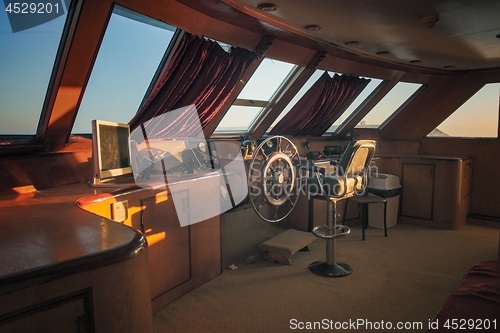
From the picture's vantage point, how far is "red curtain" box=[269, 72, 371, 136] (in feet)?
13.0

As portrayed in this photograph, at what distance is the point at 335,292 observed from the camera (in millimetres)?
2551

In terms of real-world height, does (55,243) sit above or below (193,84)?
below

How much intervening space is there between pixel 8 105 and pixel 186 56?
47.0 inches

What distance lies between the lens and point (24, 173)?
80.7 inches

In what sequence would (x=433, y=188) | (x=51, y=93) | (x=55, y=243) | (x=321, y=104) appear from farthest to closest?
(x=433, y=188)
(x=321, y=104)
(x=51, y=93)
(x=55, y=243)

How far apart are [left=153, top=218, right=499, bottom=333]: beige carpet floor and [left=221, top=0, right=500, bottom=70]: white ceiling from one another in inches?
76.6

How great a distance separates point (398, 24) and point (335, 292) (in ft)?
6.67

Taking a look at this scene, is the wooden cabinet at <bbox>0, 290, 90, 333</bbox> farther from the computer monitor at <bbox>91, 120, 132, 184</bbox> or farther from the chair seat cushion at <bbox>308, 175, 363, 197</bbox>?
the chair seat cushion at <bbox>308, 175, 363, 197</bbox>

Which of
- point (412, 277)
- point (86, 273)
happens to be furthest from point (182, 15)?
point (412, 277)

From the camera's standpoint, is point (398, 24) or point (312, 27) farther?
point (312, 27)

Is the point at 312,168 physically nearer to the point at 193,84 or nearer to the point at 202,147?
the point at 202,147

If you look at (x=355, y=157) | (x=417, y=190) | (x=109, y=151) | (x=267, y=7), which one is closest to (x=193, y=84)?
(x=267, y=7)

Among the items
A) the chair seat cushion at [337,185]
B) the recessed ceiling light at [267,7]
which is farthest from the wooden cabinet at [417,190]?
the recessed ceiling light at [267,7]

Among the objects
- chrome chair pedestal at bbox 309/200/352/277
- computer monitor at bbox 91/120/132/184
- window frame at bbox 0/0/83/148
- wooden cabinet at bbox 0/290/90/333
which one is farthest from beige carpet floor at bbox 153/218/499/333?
window frame at bbox 0/0/83/148
